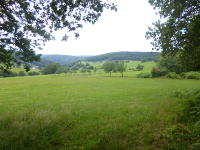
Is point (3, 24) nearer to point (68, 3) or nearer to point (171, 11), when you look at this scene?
point (68, 3)

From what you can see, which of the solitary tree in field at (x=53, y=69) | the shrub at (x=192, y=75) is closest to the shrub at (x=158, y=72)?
the shrub at (x=192, y=75)

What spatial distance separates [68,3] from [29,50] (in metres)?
2.60

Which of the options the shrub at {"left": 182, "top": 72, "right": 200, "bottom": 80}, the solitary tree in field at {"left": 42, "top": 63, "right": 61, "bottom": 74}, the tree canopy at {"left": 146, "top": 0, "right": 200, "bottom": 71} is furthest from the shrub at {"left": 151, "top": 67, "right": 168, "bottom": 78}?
the solitary tree in field at {"left": 42, "top": 63, "right": 61, "bottom": 74}

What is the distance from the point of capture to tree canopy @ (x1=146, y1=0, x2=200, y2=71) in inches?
326

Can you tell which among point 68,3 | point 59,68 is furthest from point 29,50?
point 59,68

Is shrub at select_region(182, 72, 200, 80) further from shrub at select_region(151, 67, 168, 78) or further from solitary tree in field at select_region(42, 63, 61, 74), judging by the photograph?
solitary tree in field at select_region(42, 63, 61, 74)

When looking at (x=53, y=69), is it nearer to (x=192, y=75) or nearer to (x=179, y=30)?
(x=192, y=75)

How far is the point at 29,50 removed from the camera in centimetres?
687

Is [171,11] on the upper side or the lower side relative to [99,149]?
upper

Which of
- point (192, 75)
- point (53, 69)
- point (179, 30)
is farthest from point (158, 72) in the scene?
point (53, 69)

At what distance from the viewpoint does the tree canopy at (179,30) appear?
8.29 metres

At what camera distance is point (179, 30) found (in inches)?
380

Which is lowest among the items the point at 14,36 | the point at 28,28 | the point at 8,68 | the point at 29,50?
the point at 8,68

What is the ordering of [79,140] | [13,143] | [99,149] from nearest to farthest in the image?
[99,149]
[13,143]
[79,140]
